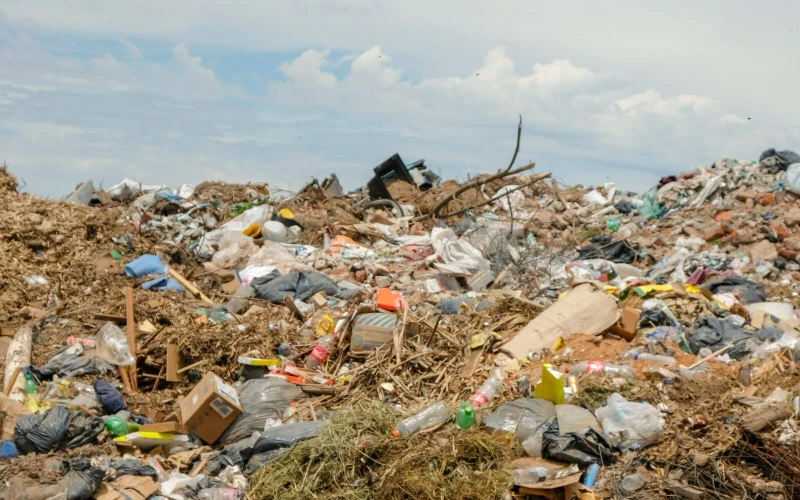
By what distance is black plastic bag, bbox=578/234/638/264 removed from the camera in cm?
1147

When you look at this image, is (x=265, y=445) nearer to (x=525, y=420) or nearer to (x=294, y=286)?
(x=525, y=420)

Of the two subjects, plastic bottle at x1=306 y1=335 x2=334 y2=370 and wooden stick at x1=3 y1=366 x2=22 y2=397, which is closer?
wooden stick at x1=3 y1=366 x2=22 y2=397

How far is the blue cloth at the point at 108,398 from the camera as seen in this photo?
18.9 feet

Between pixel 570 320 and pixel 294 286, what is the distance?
10.7 ft

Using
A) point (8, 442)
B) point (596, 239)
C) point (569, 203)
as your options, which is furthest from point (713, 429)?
point (569, 203)

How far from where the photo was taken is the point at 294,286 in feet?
27.7

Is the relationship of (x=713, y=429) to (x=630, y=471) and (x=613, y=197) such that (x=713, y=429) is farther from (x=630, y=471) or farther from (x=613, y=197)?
(x=613, y=197)

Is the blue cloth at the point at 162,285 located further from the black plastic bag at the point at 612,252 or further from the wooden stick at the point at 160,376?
the black plastic bag at the point at 612,252

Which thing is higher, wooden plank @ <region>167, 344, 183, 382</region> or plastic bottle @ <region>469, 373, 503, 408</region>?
plastic bottle @ <region>469, 373, 503, 408</region>

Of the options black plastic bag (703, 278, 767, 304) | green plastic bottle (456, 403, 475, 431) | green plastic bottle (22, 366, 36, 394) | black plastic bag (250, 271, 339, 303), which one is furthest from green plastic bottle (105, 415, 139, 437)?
black plastic bag (703, 278, 767, 304)

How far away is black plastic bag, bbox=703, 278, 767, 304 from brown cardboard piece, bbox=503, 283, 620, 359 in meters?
2.71

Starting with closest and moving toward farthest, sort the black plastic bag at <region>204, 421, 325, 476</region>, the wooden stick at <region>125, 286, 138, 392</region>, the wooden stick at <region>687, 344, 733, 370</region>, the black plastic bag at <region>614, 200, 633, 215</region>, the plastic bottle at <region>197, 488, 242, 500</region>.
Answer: the plastic bottle at <region>197, 488, 242, 500</region>, the black plastic bag at <region>204, 421, 325, 476</region>, the wooden stick at <region>687, 344, 733, 370</region>, the wooden stick at <region>125, 286, 138, 392</region>, the black plastic bag at <region>614, 200, 633, 215</region>

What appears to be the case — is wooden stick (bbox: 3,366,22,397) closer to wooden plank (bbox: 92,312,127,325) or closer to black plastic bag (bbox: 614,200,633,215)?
wooden plank (bbox: 92,312,127,325)

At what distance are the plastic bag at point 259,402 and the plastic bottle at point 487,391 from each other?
1344 mm
